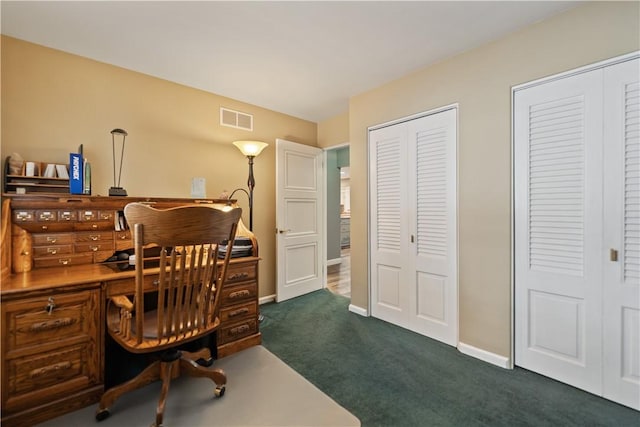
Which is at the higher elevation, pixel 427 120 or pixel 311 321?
pixel 427 120

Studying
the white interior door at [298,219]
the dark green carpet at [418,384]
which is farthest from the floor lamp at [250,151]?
the dark green carpet at [418,384]

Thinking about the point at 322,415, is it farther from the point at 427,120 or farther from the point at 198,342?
the point at 427,120

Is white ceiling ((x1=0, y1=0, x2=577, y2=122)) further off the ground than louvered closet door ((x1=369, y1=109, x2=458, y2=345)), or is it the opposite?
white ceiling ((x1=0, y1=0, x2=577, y2=122))

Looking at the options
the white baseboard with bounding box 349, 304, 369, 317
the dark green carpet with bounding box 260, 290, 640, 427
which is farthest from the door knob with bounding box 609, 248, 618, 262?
the white baseboard with bounding box 349, 304, 369, 317

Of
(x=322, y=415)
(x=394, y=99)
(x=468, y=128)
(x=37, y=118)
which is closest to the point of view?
(x=322, y=415)

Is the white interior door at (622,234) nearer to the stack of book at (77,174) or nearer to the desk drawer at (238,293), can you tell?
the desk drawer at (238,293)

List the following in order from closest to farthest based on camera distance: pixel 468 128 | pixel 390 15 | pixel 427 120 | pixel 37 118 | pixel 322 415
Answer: pixel 322 415 < pixel 390 15 < pixel 37 118 < pixel 468 128 < pixel 427 120

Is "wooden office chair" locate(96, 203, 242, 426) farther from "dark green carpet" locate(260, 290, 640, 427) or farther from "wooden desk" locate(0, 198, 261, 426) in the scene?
"dark green carpet" locate(260, 290, 640, 427)

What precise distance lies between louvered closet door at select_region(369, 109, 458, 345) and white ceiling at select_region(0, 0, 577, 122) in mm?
629

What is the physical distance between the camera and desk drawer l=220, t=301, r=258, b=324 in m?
2.16

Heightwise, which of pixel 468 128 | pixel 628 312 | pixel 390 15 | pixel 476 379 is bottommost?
pixel 476 379

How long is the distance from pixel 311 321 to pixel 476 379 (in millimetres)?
1549

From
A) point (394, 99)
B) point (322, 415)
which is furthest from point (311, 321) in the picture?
point (394, 99)

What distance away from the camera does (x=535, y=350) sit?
1.95m
